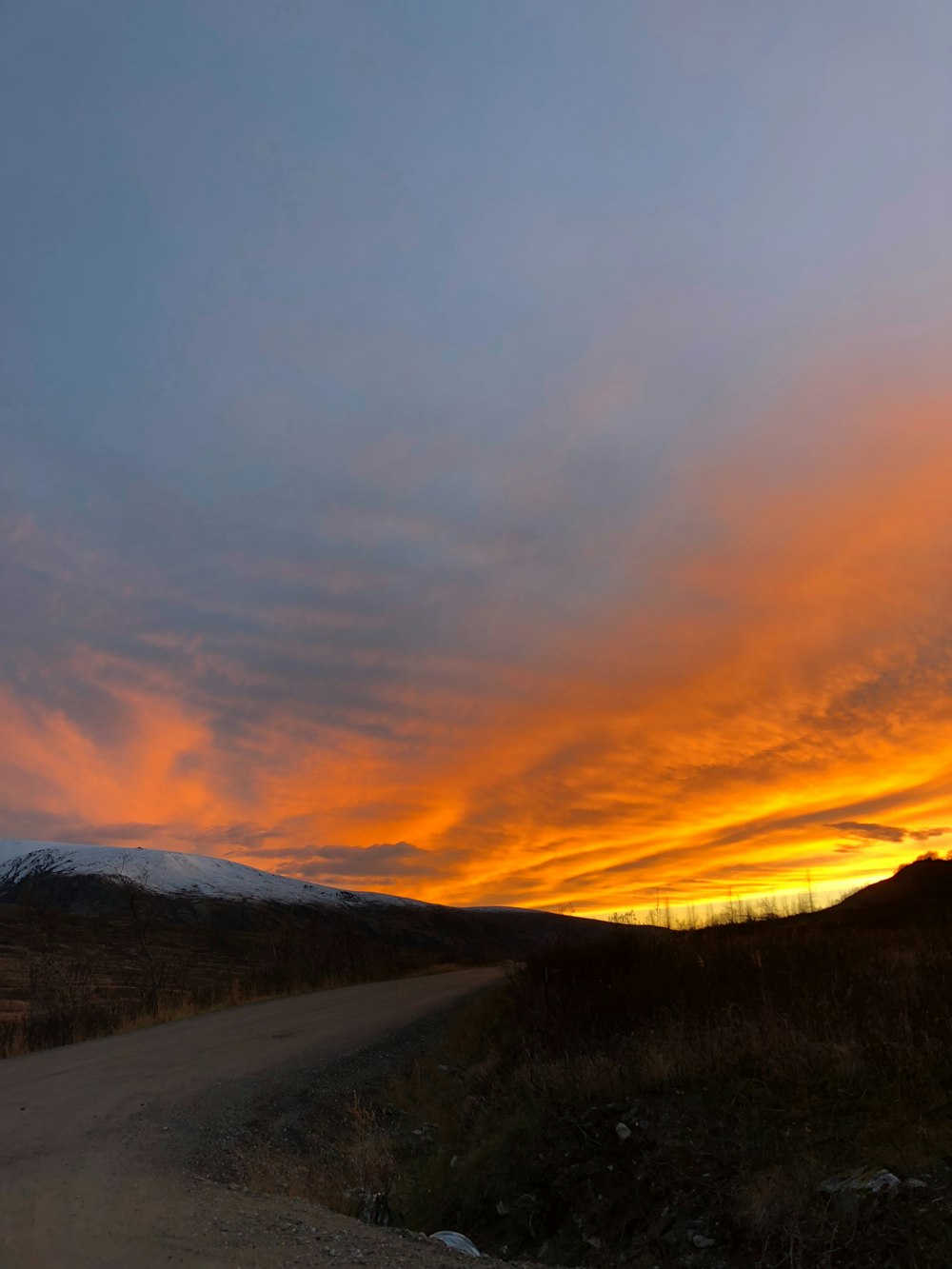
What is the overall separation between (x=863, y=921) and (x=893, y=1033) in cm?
1975

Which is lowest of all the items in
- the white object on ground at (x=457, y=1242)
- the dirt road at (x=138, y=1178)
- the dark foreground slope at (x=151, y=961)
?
the white object on ground at (x=457, y=1242)

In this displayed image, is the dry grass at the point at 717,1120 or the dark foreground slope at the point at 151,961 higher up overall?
the dark foreground slope at the point at 151,961

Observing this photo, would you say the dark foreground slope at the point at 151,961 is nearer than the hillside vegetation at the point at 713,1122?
No

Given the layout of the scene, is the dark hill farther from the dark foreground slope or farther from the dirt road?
the dirt road

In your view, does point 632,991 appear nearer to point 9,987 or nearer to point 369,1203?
point 369,1203

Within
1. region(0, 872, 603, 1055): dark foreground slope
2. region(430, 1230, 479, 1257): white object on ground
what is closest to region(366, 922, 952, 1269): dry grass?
region(430, 1230, 479, 1257): white object on ground

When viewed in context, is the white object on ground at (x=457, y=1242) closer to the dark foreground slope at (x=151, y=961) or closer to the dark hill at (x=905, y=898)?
the dark foreground slope at (x=151, y=961)

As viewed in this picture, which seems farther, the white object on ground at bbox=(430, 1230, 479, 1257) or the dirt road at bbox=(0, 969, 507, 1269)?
the white object on ground at bbox=(430, 1230, 479, 1257)

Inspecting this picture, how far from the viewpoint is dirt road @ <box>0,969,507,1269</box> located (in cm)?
626

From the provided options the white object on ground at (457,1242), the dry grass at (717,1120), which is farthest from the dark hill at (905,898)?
the white object on ground at (457,1242)

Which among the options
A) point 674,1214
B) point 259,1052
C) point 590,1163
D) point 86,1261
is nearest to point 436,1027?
point 259,1052

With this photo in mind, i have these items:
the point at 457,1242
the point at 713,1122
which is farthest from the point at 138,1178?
the point at 713,1122

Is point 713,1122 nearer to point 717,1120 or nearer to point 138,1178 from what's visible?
point 717,1120

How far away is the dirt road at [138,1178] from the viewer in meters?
6.26
